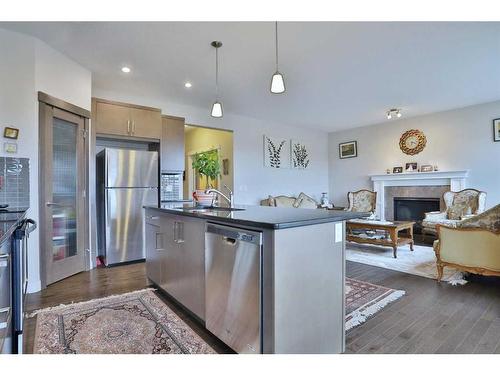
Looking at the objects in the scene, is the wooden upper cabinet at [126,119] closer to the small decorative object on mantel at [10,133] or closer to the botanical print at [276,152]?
the small decorative object on mantel at [10,133]

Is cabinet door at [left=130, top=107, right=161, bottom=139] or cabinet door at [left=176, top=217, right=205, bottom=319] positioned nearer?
cabinet door at [left=176, top=217, right=205, bottom=319]

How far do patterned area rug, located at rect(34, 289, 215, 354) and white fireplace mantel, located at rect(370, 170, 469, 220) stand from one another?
5.63 meters

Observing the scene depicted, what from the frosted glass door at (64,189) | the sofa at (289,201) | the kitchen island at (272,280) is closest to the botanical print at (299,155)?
the sofa at (289,201)

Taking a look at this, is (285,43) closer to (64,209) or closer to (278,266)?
(278,266)

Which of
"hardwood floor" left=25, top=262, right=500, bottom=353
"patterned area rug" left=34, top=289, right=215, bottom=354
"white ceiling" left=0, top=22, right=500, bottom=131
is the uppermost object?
"white ceiling" left=0, top=22, right=500, bottom=131

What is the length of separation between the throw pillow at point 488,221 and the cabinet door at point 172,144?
12.9 ft

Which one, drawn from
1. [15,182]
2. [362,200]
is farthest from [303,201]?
[15,182]

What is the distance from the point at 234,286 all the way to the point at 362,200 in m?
5.72

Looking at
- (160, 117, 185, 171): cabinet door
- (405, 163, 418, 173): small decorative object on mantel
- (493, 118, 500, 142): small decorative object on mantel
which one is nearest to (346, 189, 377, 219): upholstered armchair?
(405, 163, 418, 173): small decorative object on mantel

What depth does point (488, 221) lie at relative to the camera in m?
2.83

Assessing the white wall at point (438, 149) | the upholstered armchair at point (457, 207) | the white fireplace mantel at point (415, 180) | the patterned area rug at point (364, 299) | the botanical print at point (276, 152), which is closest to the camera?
the patterned area rug at point (364, 299)

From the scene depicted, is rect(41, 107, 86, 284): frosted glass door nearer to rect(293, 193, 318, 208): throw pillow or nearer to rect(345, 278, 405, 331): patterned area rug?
rect(345, 278, 405, 331): patterned area rug

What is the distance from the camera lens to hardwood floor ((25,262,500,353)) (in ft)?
6.18

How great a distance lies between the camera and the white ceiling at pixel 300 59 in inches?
108
